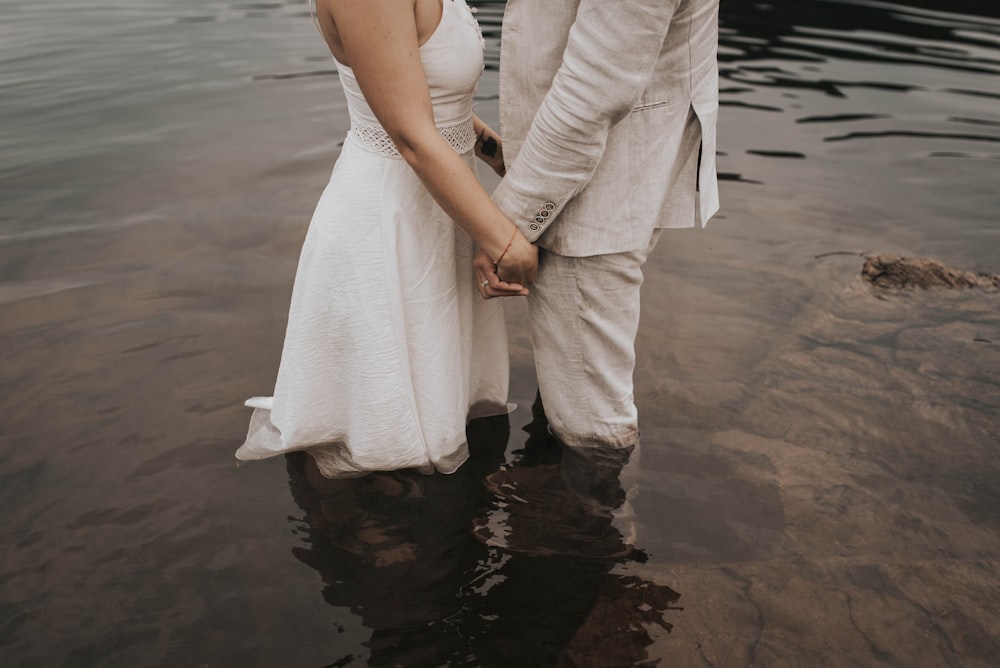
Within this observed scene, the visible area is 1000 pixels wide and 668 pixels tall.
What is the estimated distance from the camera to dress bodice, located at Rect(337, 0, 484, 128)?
188 centimetres

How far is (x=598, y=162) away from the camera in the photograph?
1.83 metres

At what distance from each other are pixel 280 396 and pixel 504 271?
81 centimetres

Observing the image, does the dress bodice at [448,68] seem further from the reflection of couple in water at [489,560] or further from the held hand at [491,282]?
the reflection of couple in water at [489,560]

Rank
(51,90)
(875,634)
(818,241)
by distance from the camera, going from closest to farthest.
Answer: (875,634), (818,241), (51,90)

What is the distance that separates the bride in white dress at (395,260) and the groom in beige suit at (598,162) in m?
0.13

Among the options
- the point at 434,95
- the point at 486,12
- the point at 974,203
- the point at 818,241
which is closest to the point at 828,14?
the point at 486,12

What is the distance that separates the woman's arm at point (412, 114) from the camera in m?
1.69

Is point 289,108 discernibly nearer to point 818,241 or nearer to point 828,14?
point 818,241

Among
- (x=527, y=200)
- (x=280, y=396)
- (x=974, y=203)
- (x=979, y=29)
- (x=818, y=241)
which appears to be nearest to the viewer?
(x=527, y=200)

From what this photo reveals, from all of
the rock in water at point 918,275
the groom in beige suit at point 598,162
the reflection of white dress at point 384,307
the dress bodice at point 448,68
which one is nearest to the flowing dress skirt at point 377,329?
the reflection of white dress at point 384,307

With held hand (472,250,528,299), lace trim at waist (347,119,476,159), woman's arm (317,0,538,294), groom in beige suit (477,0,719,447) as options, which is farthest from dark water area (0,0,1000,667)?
lace trim at waist (347,119,476,159)

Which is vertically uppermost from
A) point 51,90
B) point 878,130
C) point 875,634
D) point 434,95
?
point 434,95

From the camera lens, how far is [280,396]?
7.50ft

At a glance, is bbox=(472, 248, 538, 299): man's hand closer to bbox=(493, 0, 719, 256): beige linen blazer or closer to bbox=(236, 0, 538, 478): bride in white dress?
bbox=(236, 0, 538, 478): bride in white dress
